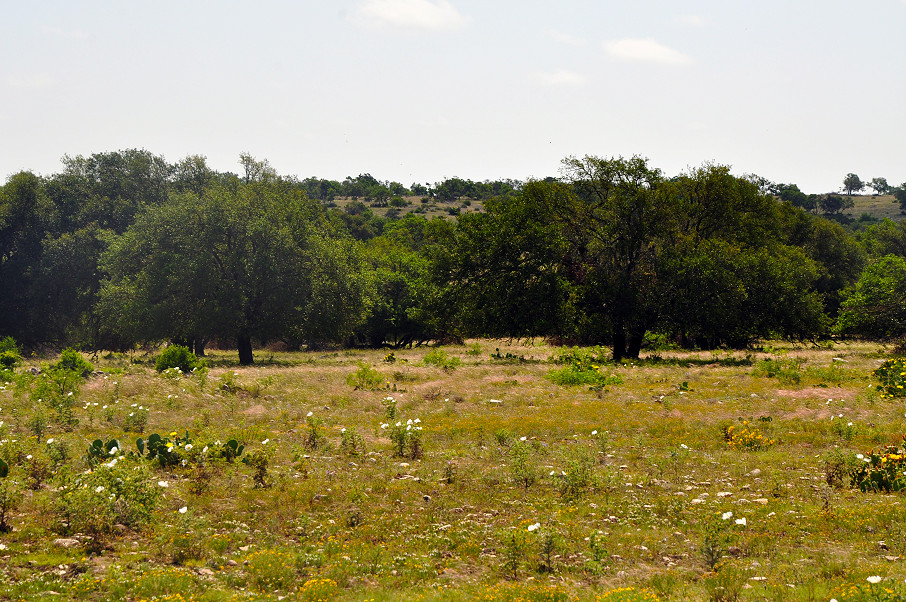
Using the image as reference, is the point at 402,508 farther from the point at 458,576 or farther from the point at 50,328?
the point at 50,328

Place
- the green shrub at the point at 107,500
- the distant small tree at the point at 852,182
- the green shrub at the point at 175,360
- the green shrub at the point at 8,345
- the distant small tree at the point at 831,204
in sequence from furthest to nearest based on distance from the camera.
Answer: the distant small tree at the point at 852,182 → the distant small tree at the point at 831,204 → the green shrub at the point at 8,345 → the green shrub at the point at 175,360 → the green shrub at the point at 107,500

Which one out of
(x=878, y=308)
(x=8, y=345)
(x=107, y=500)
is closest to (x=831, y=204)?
(x=878, y=308)

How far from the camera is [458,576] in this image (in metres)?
8.08

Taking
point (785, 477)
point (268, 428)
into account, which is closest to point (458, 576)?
point (785, 477)

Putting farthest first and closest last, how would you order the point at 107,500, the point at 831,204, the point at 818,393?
the point at 831,204 → the point at 818,393 → the point at 107,500

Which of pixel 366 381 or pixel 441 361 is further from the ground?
pixel 441 361

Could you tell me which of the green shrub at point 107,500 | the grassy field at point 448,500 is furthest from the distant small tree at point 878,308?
the green shrub at point 107,500

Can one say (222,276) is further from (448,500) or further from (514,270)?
(448,500)

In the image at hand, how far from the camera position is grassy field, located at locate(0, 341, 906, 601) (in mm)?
7715

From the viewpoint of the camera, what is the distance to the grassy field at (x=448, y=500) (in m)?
7.71

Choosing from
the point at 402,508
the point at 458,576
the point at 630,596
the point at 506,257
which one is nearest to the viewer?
the point at 630,596

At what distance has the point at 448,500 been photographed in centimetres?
1103

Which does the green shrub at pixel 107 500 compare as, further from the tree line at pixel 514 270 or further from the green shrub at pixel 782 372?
the tree line at pixel 514 270

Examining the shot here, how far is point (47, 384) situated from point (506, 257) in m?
22.2
